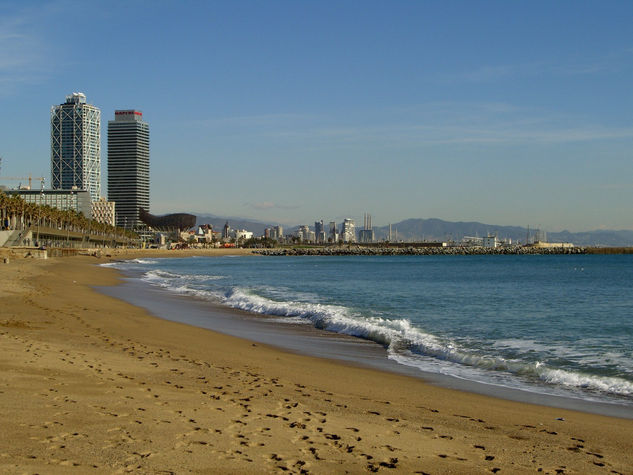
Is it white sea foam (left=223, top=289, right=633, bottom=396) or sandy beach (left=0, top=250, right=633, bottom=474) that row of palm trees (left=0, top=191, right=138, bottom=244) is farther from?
sandy beach (left=0, top=250, right=633, bottom=474)

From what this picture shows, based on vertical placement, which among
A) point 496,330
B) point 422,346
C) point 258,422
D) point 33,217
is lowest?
point 496,330

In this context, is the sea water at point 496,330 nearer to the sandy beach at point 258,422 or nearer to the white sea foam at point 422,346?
the white sea foam at point 422,346

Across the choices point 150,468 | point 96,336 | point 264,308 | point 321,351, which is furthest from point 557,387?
point 264,308

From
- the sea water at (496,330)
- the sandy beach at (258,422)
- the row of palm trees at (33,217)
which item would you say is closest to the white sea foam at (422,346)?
the sea water at (496,330)

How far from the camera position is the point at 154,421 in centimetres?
747

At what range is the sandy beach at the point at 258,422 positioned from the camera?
6.23 m

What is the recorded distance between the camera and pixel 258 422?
7688 millimetres

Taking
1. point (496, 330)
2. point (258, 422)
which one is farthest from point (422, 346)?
point (258, 422)

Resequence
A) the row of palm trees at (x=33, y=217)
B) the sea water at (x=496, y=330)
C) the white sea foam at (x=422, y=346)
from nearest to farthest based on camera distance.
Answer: the white sea foam at (x=422, y=346)
the sea water at (x=496, y=330)
the row of palm trees at (x=33, y=217)

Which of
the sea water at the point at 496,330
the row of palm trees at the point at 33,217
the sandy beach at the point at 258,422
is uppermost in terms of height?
the row of palm trees at the point at 33,217

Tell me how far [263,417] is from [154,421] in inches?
54.0

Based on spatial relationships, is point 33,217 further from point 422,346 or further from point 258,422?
point 258,422

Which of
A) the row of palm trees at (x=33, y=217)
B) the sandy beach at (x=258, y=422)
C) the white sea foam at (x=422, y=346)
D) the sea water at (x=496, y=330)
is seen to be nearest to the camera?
the sandy beach at (x=258, y=422)

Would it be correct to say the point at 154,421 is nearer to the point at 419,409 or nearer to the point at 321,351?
the point at 419,409
